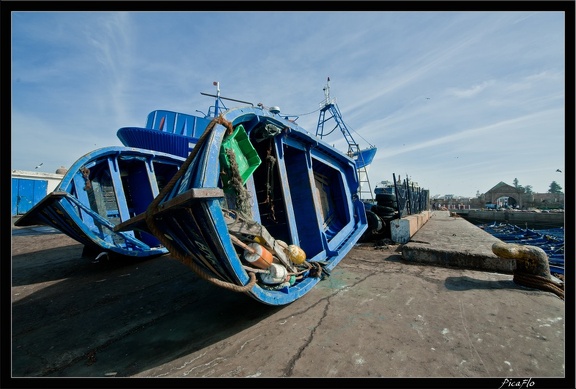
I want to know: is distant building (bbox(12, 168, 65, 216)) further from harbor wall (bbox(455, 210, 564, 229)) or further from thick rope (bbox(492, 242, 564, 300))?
→ harbor wall (bbox(455, 210, 564, 229))

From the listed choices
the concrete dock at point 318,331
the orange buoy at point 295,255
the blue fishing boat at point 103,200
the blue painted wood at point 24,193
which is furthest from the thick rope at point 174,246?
the blue painted wood at point 24,193

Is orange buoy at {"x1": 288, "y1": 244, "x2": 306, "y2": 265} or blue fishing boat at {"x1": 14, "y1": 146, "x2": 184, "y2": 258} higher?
blue fishing boat at {"x1": 14, "y1": 146, "x2": 184, "y2": 258}

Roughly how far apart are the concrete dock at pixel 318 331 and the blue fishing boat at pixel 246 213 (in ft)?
1.84

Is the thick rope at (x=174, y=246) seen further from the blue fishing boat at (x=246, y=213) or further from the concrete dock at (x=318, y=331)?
the concrete dock at (x=318, y=331)

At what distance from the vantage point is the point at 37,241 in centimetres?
999

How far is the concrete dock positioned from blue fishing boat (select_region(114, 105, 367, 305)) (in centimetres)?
56

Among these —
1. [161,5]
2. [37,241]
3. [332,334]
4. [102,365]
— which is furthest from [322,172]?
[37,241]

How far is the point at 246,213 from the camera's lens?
123 inches

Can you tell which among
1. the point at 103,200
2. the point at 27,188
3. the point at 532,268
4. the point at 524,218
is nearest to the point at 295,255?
the point at 532,268

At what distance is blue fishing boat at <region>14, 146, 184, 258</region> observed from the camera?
4.96 m

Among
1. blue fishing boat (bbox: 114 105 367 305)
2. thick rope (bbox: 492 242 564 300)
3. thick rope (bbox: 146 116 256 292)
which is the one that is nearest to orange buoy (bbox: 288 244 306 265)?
blue fishing boat (bbox: 114 105 367 305)

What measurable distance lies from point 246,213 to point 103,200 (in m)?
5.23

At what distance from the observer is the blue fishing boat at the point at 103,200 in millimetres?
4957
